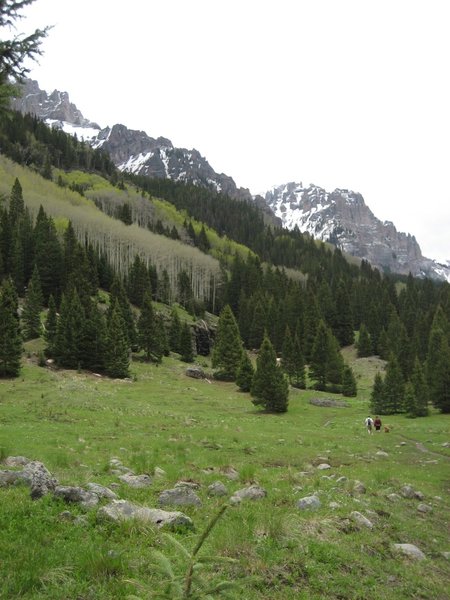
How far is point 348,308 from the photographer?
11788 centimetres

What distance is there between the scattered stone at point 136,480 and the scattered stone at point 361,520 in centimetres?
591

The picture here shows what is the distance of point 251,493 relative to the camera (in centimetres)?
1296

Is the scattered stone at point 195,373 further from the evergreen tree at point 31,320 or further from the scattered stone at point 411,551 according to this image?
the scattered stone at point 411,551

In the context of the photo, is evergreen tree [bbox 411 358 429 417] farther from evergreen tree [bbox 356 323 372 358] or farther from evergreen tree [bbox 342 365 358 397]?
evergreen tree [bbox 356 323 372 358]

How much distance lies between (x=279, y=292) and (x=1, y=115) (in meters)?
123

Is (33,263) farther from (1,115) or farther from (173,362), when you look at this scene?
(1,115)

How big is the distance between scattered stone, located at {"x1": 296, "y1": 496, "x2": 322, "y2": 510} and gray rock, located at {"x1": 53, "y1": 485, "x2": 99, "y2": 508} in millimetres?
5476

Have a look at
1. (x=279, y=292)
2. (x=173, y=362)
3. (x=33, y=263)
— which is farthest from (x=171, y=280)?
(x=173, y=362)

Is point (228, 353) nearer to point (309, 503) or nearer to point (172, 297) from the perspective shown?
point (172, 297)

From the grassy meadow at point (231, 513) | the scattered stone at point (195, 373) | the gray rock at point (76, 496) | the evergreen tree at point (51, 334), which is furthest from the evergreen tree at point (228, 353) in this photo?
the gray rock at point (76, 496)

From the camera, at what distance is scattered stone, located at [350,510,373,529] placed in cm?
1165

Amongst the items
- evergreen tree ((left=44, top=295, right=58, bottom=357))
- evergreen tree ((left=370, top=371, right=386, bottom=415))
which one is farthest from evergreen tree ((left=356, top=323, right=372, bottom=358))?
evergreen tree ((left=44, top=295, right=58, bottom=357))

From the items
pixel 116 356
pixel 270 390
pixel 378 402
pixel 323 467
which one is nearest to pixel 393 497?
pixel 323 467

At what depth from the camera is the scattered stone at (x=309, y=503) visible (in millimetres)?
12188
